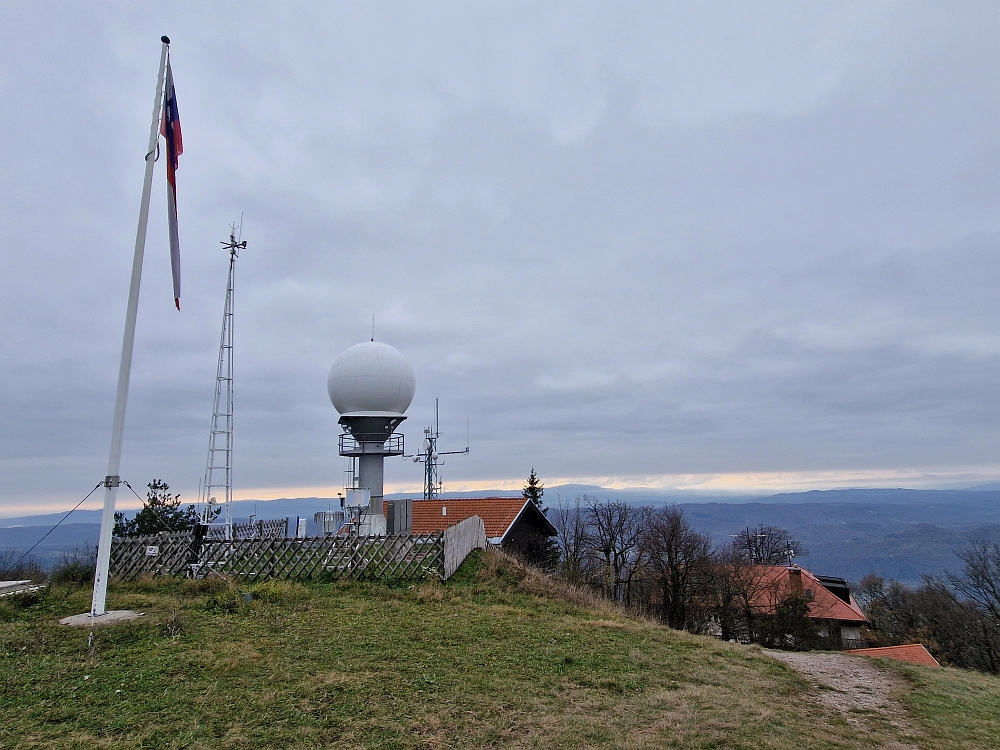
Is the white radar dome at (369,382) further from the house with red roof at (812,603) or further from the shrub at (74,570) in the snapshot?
the house with red roof at (812,603)

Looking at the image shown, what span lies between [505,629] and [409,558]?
491 cm

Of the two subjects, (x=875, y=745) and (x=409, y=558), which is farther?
(x=409, y=558)

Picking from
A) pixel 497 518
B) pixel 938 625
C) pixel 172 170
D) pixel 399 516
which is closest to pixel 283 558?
pixel 399 516

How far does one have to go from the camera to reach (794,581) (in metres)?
37.5

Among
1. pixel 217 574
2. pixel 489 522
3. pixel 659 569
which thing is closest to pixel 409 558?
pixel 217 574

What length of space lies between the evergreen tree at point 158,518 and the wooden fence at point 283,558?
15.3ft

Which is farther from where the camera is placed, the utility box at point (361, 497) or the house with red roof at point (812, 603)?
the house with red roof at point (812, 603)

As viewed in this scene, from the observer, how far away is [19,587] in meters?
12.3

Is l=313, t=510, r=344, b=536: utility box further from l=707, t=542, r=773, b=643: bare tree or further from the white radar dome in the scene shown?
l=707, t=542, r=773, b=643: bare tree

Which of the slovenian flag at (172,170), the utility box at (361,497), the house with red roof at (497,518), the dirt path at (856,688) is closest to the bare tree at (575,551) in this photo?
the house with red roof at (497,518)

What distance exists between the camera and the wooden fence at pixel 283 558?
14914 millimetres

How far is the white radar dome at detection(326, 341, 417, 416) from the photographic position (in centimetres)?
2517

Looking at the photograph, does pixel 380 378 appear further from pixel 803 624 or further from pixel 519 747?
pixel 803 624

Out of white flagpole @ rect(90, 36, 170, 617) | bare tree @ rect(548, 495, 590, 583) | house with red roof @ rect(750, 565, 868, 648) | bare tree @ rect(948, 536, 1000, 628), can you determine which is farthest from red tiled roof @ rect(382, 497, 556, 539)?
bare tree @ rect(948, 536, 1000, 628)
